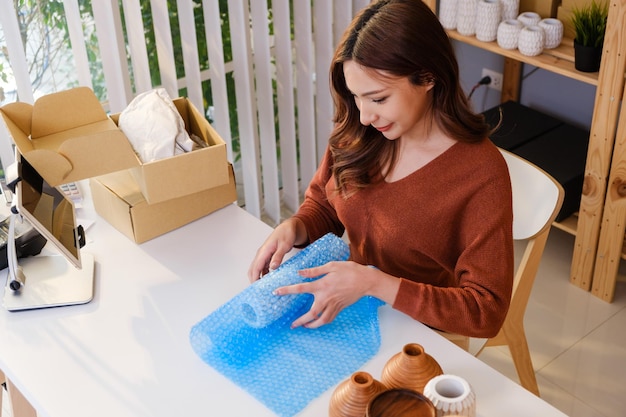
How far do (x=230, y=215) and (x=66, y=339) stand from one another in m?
0.54

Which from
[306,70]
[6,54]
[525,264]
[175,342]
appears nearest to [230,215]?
[175,342]

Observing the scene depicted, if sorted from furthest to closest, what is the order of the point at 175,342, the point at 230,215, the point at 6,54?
the point at 6,54 → the point at 230,215 → the point at 175,342

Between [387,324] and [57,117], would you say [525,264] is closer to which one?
[387,324]

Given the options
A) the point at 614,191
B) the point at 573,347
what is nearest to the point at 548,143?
the point at 614,191

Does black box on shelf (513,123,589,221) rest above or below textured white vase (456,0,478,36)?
below

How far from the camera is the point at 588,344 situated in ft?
8.63

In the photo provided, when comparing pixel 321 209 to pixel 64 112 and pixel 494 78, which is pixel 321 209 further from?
pixel 494 78

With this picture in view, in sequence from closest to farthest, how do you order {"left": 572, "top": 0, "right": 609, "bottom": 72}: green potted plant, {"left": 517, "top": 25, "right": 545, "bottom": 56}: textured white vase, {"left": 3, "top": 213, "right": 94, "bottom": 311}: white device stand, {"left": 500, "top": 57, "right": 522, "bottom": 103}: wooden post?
{"left": 3, "top": 213, "right": 94, "bottom": 311}: white device stand < {"left": 572, "top": 0, "right": 609, "bottom": 72}: green potted plant < {"left": 517, "top": 25, "right": 545, "bottom": 56}: textured white vase < {"left": 500, "top": 57, "right": 522, "bottom": 103}: wooden post

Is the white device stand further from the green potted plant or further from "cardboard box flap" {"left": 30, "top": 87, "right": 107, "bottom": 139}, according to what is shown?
the green potted plant

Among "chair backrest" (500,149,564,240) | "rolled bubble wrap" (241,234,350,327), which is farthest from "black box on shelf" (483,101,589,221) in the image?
"rolled bubble wrap" (241,234,350,327)

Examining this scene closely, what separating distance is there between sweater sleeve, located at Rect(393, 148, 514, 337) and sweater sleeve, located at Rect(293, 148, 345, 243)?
1.19 feet

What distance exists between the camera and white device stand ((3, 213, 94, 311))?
1728 millimetres

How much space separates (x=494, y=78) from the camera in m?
3.33

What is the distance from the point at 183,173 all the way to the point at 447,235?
625mm
